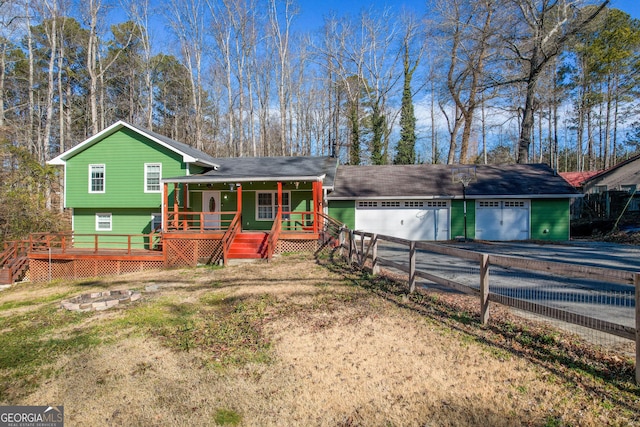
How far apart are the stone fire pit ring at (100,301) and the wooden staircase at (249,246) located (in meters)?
4.51

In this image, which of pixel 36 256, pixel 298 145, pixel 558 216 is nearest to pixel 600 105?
pixel 558 216

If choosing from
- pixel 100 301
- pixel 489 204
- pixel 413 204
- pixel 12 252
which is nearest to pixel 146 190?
pixel 12 252

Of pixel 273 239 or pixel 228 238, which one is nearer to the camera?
pixel 273 239

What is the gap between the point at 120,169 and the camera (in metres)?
16.7

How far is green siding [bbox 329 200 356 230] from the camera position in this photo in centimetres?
1761

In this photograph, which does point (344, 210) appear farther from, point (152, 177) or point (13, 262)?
point (13, 262)

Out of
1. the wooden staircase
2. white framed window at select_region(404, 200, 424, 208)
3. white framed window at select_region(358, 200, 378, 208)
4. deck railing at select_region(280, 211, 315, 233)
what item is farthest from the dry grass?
white framed window at select_region(404, 200, 424, 208)

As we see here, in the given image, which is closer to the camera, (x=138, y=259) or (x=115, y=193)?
(x=138, y=259)

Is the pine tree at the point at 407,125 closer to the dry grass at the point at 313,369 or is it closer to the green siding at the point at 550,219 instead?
the green siding at the point at 550,219

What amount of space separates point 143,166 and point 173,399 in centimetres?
1549

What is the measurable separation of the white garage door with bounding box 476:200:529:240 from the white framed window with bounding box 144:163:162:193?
15567mm

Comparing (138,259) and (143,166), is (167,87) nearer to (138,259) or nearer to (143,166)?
(143,166)

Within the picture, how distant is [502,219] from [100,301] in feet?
54.7

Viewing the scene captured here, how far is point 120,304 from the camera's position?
273 inches
